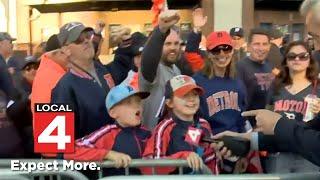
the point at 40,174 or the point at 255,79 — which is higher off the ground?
the point at 255,79

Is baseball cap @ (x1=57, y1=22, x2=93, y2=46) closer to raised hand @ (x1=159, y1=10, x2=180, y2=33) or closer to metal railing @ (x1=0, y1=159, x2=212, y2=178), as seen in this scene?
raised hand @ (x1=159, y1=10, x2=180, y2=33)

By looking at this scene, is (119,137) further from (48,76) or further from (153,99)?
(48,76)

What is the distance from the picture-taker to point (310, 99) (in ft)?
16.5

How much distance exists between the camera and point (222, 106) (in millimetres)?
5008

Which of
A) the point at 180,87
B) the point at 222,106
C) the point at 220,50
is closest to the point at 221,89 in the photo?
the point at 222,106

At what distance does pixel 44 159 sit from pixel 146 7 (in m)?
12.5

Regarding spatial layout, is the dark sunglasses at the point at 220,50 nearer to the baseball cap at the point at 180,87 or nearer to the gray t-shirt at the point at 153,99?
the gray t-shirt at the point at 153,99

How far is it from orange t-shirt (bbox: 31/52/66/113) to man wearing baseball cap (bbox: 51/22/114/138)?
Result: 0.50 ft

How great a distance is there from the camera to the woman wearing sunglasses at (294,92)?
15.8 feet

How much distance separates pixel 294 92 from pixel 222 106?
→ 0.58 metres

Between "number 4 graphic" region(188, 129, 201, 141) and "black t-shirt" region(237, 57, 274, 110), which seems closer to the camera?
"number 4 graphic" region(188, 129, 201, 141)

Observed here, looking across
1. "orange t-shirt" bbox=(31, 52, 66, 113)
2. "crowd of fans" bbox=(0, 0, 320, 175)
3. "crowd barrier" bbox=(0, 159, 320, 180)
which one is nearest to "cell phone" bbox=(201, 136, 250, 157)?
"crowd of fans" bbox=(0, 0, 320, 175)

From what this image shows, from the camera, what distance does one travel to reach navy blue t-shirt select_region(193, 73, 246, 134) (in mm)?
4992

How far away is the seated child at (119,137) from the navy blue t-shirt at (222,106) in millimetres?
690
